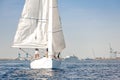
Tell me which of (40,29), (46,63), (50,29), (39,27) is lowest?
(46,63)

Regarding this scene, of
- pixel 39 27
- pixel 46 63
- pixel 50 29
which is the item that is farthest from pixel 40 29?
pixel 46 63

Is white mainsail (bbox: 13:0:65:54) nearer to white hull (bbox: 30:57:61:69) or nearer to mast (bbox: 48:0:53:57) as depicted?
mast (bbox: 48:0:53:57)

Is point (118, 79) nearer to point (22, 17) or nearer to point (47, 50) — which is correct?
point (47, 50)

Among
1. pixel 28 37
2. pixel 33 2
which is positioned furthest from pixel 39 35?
pixel 33 2

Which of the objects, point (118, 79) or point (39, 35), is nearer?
point (118, 79)

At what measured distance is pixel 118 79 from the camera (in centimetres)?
5675

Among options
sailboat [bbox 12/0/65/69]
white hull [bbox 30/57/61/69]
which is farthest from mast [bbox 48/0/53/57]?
white hull [bbox 30/57/61/69]

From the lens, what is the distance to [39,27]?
9006 centimetres

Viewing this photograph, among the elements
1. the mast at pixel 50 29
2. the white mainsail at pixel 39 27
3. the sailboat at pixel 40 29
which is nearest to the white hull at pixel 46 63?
the sailboat at pixel 40 29

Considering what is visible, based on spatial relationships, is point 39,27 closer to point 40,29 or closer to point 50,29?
point 40,29

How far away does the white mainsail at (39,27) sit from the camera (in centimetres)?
8431

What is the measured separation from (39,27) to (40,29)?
574 millimetres

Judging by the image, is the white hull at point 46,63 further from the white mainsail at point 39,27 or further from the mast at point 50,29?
the white mainsail at point 39,27

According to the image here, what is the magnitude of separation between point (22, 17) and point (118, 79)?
39.7 metres
